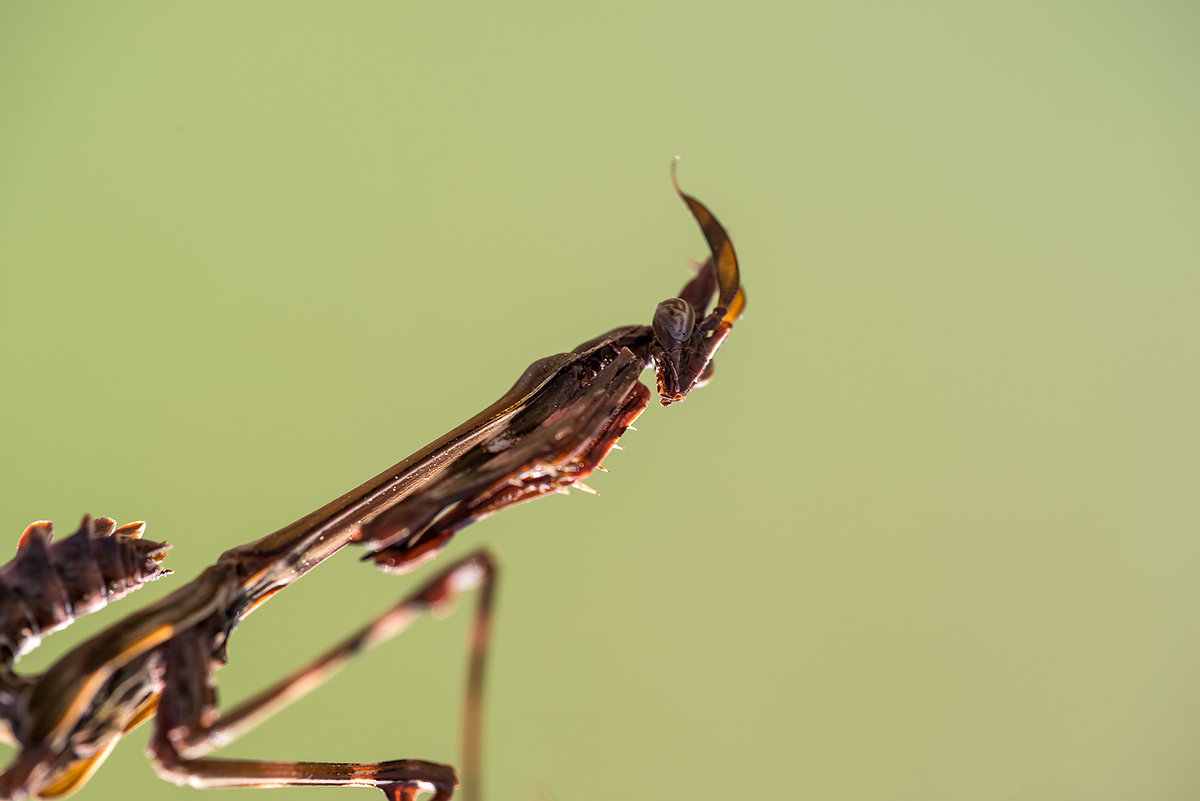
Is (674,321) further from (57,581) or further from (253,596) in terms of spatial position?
(57,581)

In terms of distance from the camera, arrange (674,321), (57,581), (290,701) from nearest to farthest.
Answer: (290,701) → (57,581) → (674,321)

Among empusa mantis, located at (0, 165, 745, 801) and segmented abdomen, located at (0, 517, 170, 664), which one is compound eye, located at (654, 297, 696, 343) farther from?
segmented abdomen, located at (0, 517, 170, 664)

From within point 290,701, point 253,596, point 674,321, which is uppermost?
point 674,321

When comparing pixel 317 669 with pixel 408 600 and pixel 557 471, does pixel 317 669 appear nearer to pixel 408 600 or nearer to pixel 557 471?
pixel 408 600

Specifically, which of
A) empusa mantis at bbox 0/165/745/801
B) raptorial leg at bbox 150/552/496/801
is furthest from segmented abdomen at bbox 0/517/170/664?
raptorial leg at bbox 150/552/496/801

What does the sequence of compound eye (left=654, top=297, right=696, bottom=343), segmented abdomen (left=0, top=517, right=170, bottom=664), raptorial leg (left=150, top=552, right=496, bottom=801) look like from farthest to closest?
compound eye (left=654, top=297, right=696, bottom=343), segmented abdomen (left=0, top=517, right=170, bottom=664), raptorial leg (left=150, top=552, right=496, bottom=801)

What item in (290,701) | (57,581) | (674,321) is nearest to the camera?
(290,701)

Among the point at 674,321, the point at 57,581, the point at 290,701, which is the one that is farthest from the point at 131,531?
the point at 674,321
